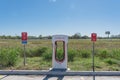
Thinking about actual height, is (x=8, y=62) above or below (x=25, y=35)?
below

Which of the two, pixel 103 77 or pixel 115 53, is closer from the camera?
pixel 103 77

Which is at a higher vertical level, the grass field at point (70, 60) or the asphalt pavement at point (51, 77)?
the grass field at point (70, 60)

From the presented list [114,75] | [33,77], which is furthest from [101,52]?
[33,77]

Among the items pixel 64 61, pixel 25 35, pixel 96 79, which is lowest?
pixel 96 79

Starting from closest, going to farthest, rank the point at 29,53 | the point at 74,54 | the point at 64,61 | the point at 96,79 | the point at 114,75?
1. the point at 96,79
2. the point at 114,75
3. the point at 64,61
4. the point at 74,54
5. the point at 29,53

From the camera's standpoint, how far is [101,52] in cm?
1791

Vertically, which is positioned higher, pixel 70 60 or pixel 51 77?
pixel 70 60

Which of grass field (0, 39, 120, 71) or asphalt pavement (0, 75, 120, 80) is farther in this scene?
grass field (0, 39, 120, 71)

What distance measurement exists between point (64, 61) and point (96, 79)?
2425mm

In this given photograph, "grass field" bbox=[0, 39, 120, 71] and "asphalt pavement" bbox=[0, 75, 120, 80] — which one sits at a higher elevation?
"grass field" bbox=[0, 39, 120, 71]

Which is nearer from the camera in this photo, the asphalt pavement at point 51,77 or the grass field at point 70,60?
the asphalt pavement at point 51,77

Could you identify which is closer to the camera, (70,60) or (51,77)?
(51,77)

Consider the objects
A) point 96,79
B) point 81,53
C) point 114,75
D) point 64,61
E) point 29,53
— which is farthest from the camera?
point 29,53

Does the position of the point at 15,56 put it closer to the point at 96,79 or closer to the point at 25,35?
the point at 25,35
